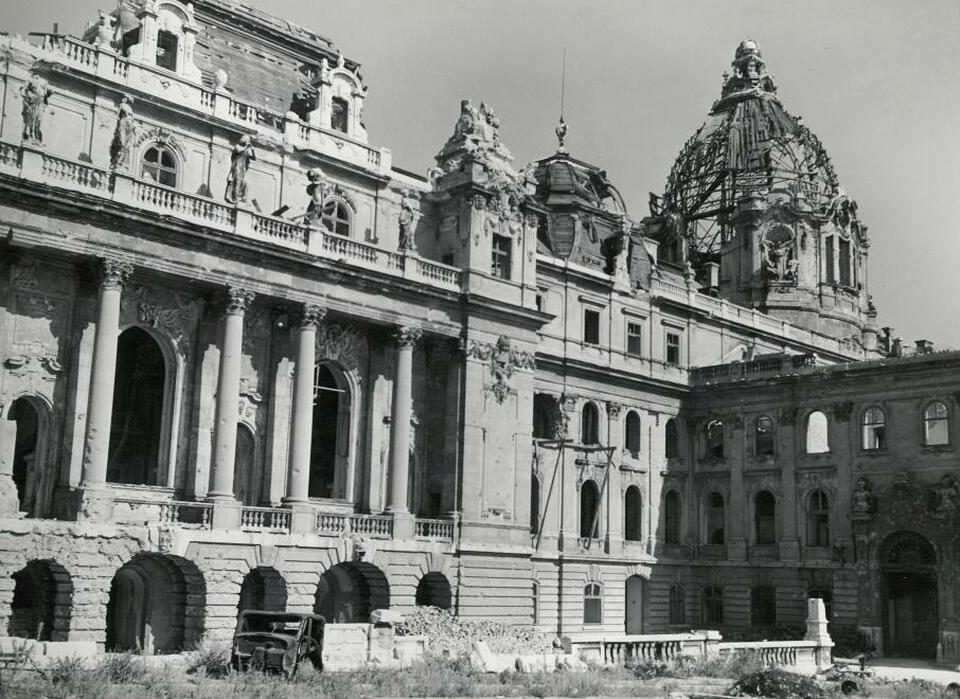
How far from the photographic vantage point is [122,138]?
34281 mm

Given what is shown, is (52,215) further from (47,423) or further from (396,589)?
(396,589)

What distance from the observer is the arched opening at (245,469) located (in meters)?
38.0

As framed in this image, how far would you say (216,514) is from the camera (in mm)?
34750

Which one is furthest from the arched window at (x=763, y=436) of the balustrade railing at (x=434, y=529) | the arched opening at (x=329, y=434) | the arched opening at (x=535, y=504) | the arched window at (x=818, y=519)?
the arched opening at (x=329, y=434)

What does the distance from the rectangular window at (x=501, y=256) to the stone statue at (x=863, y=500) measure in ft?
58.7

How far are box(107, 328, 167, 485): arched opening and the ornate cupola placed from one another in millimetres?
41587

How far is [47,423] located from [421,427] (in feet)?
44.4

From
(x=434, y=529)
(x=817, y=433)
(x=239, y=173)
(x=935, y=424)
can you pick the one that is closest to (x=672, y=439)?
(x=817, y=433)

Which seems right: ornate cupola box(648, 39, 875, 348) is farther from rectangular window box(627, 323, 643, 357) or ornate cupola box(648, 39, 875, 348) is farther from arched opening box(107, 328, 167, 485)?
arched opening box(107, 328, 167, 485)

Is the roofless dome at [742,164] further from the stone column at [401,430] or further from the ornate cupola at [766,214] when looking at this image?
the stone column at [401,430]

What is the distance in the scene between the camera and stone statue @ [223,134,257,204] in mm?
36969

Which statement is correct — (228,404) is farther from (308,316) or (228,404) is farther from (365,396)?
(365,396)

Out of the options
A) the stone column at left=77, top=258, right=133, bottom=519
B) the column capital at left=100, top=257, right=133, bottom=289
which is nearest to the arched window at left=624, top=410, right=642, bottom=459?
the stone column at left=77, top=258, right=133, bottom=519

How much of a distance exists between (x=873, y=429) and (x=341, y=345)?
81.1 ft
